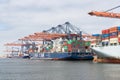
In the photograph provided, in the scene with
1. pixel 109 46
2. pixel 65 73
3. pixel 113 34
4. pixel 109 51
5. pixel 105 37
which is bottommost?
pixel 65 73

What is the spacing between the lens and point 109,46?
82.2 m

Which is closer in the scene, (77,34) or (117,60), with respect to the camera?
(117,60)

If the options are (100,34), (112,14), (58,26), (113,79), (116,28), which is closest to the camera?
(113,79)

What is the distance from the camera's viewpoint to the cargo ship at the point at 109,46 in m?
79.4

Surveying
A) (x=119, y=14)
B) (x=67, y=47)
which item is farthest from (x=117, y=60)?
(x=67, y=47)

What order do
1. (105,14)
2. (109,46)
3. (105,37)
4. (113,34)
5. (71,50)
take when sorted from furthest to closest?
(71,50), (105,37), (109,46), (113,34), (105,14)

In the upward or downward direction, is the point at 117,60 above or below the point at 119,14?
below

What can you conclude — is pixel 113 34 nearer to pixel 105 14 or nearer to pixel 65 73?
pixel 105 14

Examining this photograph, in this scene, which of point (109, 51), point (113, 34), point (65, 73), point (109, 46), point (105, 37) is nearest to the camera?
point (65, 73)

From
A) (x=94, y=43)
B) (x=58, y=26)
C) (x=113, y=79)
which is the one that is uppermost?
(x=58, y=26)


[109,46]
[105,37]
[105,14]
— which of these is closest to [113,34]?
[109,46]

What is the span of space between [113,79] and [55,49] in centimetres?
9628

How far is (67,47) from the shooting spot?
127m

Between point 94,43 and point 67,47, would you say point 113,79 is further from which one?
point 67,47
